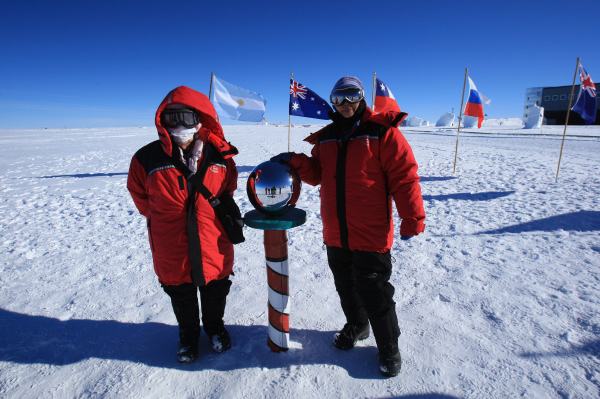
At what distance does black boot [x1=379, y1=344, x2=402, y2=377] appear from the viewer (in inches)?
81.9

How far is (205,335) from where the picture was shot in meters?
2.57

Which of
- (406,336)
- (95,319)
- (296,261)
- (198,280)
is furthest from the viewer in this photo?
(296,261)

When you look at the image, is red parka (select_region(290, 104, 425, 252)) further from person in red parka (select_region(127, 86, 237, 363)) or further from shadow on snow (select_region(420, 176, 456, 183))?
shadow on snow (select_region(420, 176, 456, 183))

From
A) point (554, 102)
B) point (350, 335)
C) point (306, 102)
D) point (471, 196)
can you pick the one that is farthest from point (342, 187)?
point (554, 102)

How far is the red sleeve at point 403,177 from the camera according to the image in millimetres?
1871

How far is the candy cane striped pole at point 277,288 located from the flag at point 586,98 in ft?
28.8

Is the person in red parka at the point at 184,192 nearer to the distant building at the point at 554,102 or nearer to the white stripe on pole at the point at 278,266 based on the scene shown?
the white stripe on pole at the point at 278,266

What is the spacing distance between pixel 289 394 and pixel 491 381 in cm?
131

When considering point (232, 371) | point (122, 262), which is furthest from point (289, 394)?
point (122, 262)

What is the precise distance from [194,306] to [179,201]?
0.82 metres

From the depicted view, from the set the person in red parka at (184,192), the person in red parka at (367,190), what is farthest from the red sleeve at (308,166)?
the person in red parka at (184,192)

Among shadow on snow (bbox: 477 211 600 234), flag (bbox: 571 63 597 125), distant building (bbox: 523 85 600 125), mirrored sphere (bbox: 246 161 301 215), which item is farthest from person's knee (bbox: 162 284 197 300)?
distant building (bbox: 523 85 600 125)

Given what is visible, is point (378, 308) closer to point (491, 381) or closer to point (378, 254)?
point (378, 254)

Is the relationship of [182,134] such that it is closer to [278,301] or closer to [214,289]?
[214,289]
